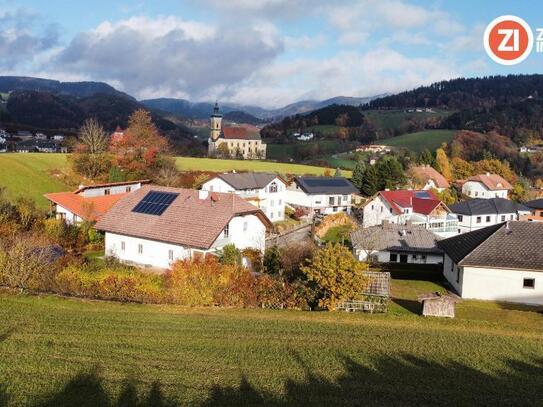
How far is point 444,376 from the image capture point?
1366cm

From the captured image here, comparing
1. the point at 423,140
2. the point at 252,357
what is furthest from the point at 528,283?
the point at 423,140

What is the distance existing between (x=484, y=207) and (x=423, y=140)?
260ft

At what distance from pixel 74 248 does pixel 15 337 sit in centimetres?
1963

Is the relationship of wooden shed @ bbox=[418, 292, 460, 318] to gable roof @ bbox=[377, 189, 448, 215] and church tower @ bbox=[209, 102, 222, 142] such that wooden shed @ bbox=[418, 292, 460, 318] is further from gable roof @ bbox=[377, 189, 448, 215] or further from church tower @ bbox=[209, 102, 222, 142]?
church tower @ bbox=[209, 102, 222, 142]

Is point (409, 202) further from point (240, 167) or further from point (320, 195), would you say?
point (240, 167)

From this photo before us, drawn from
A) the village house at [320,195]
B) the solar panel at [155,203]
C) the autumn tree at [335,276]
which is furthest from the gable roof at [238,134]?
the autumn tree at [335,276]

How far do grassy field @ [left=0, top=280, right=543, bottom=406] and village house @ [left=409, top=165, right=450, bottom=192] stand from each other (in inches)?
2169

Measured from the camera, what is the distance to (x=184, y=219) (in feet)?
102

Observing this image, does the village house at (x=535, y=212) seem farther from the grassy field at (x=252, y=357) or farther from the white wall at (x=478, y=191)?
the grassy field at (x=252, y=357)

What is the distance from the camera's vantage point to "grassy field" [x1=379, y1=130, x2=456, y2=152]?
5027 inches

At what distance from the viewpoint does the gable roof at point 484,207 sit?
58.0 metres

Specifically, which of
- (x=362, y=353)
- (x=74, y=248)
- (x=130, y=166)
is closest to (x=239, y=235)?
(x=74, y=248)

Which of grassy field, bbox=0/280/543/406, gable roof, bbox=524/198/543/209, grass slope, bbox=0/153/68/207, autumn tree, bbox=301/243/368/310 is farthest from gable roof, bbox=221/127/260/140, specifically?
grassy field, bbox=0/280/543/406

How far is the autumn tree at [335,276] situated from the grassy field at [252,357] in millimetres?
1257
